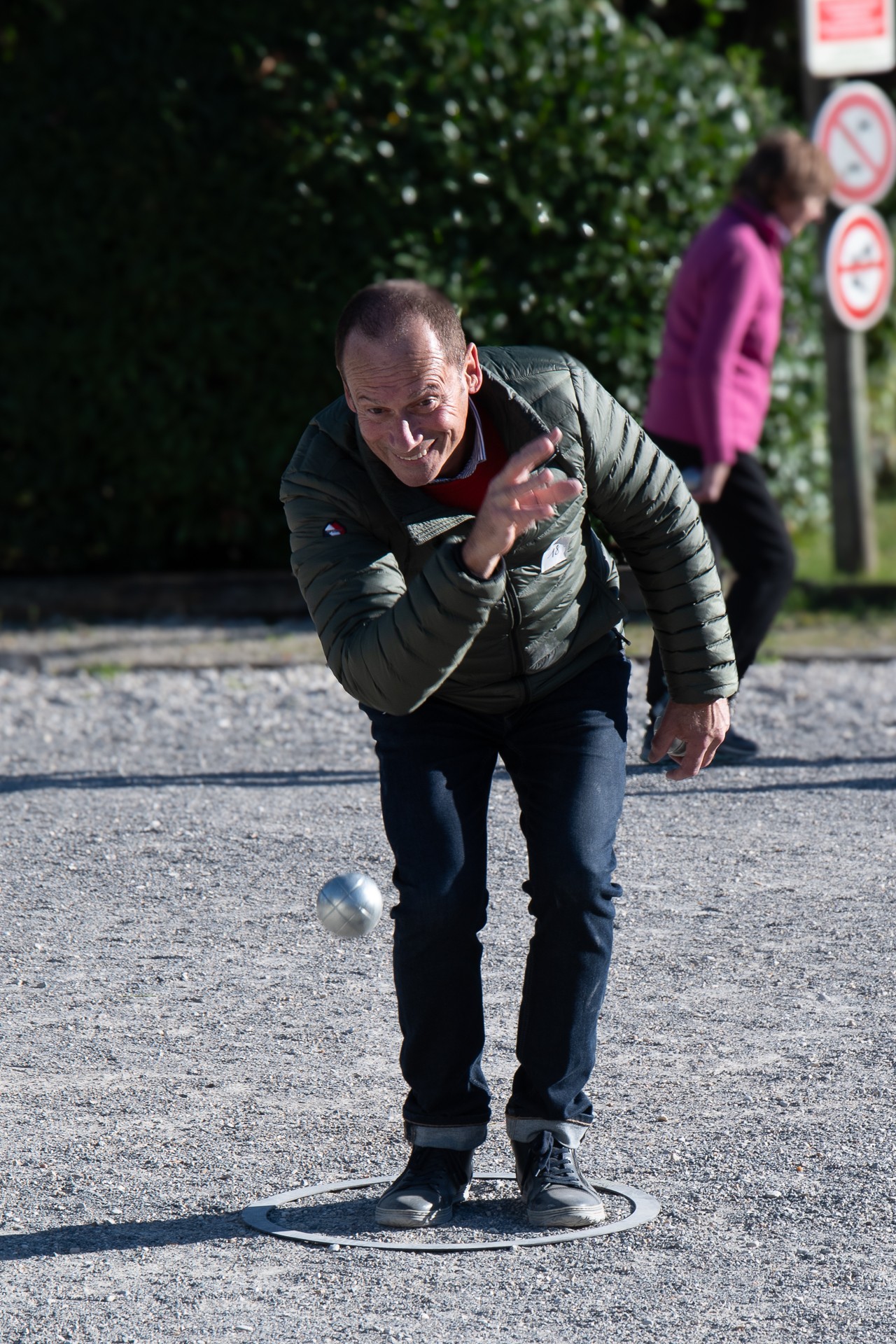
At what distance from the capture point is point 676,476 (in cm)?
340

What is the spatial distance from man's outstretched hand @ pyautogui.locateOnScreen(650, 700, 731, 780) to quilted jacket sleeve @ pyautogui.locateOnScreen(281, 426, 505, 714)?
574mm

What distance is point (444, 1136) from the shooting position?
3293 mm

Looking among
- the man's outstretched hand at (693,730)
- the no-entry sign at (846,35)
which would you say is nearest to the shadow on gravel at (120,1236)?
the man's outstretched hand at (693,730)

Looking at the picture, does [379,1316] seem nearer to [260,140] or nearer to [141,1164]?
[141,1164]

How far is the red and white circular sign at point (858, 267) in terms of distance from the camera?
31.9 feet

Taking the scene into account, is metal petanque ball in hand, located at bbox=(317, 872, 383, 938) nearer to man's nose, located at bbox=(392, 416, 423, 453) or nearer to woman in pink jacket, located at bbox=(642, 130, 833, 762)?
man's nose, located at bbox=(392, 416, 423, 453)

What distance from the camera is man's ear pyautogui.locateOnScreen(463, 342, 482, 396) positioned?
3148 millimetres

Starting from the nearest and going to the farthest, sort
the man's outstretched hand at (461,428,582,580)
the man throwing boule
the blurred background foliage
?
the man's outstretched hand at (461,428,582,580) < the man throwing boule < the blurred background foliage

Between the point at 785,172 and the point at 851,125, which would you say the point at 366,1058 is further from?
the point at 851,125

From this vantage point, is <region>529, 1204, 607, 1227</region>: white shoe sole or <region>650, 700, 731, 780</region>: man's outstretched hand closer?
<region>529, 1204, 607, 1227</region>: white shoe sole

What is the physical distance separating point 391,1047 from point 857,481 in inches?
275

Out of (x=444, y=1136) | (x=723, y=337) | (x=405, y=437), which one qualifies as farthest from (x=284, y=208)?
(x=444, y=1136)

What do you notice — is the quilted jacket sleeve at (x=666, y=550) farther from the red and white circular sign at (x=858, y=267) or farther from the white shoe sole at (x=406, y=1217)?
the red and white circular sign at (x=858, y=267)

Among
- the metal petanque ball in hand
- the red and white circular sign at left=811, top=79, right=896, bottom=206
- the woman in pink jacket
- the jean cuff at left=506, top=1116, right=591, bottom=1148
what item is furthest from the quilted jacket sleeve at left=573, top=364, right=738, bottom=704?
the red and white circular sign at left=811, top=79, right=896, bottom=206
